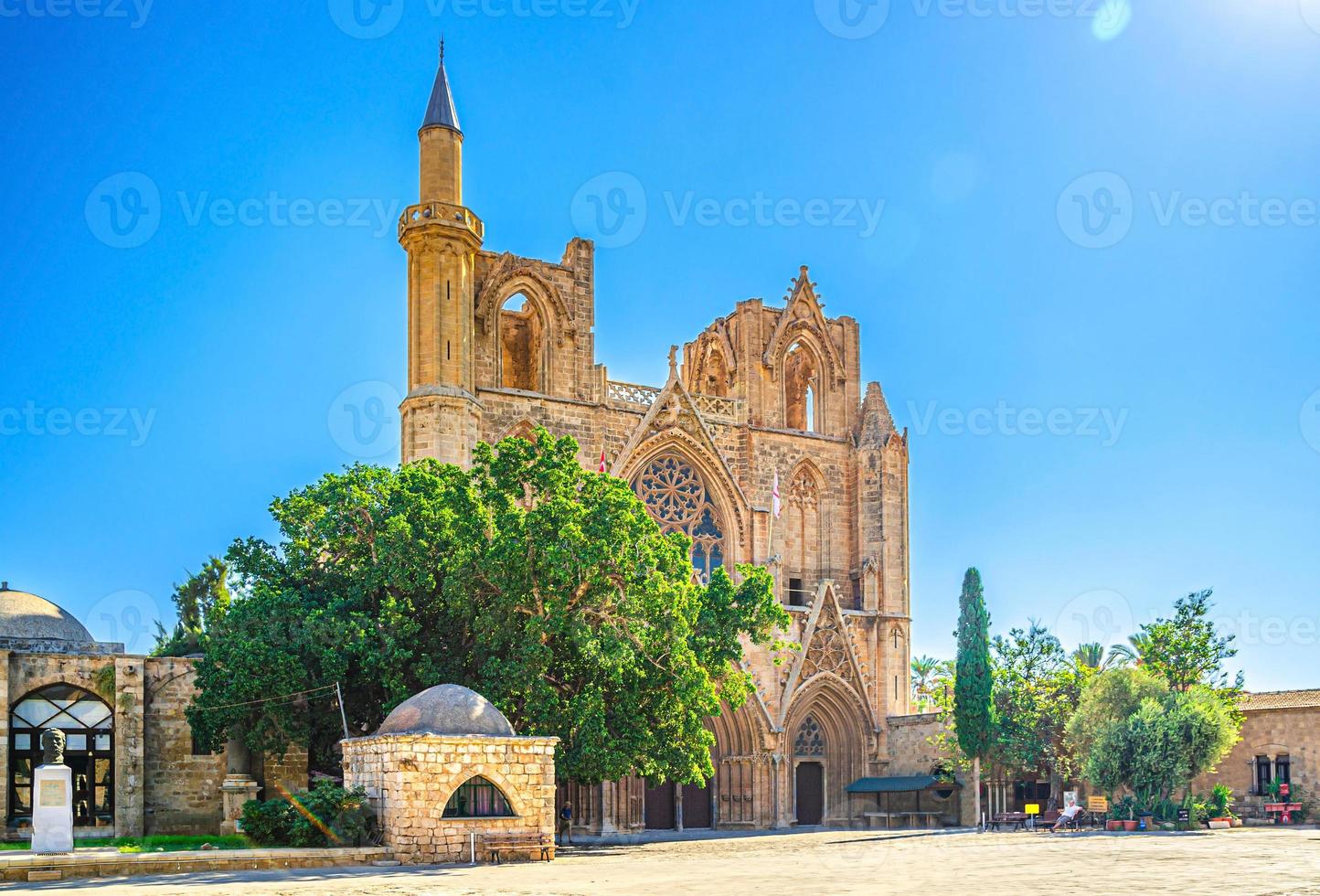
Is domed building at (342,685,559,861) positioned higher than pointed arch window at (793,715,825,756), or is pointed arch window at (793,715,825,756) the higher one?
domed building at (342,685,559,861)

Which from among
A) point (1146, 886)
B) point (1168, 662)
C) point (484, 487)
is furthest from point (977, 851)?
point (1168, 662)

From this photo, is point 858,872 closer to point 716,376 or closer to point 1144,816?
point 1144,816

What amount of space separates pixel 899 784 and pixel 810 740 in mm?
3163

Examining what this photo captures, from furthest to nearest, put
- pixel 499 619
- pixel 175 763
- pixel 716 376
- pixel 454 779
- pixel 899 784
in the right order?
pixel 716 376, pixel 899 784, pixel 175 763, pixel 499 619, pixel 454 779

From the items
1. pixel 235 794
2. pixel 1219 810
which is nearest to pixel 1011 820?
pixel 1219 810

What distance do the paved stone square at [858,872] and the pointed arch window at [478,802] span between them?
1329 millimetres

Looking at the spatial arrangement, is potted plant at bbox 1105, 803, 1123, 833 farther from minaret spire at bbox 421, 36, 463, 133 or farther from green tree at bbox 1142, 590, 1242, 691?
minaret spire at bbox 421, 36, 463, 133

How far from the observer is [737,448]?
1667 inches

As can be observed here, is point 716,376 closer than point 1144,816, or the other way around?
point 1144,816

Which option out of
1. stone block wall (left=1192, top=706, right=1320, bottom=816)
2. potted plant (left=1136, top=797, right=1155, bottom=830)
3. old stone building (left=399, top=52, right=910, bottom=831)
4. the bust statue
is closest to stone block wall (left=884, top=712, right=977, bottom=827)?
old stone building (left=399, top=52, right=910, bottom=831)

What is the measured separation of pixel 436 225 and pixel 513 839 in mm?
19258

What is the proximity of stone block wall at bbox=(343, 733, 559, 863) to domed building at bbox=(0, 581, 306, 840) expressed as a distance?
9.01 meters

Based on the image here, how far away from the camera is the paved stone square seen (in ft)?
55.2

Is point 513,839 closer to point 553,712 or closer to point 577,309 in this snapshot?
point 553,712
